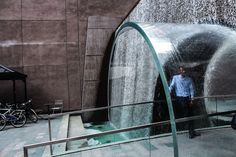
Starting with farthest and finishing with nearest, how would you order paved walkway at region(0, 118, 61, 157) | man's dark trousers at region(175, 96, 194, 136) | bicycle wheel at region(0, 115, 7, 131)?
bicycle wheel at region(0, 115, 7, 131)
paved walkway at region(0, 118, 61, 157)
man's dark trousers at region(175, 96, 194, 136)

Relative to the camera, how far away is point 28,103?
54.1 feet

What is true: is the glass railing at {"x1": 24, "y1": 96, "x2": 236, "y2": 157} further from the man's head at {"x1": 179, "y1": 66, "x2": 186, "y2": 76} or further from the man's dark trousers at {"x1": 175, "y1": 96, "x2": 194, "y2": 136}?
the man's head at {"x1": 179, "y1": 66, "x2": 186, "y2": 76}

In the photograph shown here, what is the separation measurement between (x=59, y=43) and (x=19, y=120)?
486cm

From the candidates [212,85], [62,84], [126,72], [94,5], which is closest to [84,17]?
[94,5]

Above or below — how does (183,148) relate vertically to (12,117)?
above

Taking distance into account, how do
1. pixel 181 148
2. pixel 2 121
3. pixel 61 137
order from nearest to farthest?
pixel 181 148 < pixel 61 137 < pixel 2 121

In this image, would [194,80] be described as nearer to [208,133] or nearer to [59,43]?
[208,133]

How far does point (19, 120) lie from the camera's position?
1502cm

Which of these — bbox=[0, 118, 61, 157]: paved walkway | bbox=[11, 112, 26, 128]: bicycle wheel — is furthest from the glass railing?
bbox=[11, 112, 26, 128]: bicycle wheel

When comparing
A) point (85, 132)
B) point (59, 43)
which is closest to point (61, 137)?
point (85, 132)

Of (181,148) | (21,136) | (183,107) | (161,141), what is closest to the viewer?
(181,148)

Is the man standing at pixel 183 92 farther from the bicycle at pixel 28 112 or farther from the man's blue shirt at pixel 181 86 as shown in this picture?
the bicycle at pixel 28 112

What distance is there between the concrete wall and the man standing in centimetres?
1013

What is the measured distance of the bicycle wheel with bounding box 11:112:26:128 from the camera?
48.6 ft
